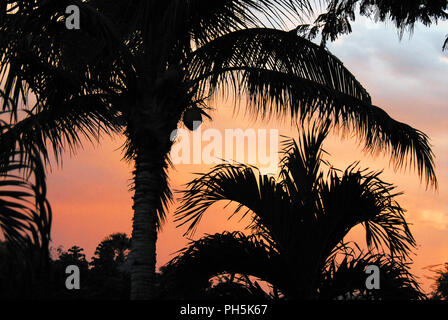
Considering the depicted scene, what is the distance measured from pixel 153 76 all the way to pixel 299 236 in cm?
304

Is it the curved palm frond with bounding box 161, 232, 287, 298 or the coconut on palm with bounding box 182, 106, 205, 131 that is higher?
the coconut on palm with bounding box 182, 106, 205, 131

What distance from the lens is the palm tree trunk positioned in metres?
7.30

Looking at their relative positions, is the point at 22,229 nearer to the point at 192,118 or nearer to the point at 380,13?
the point at 192,118

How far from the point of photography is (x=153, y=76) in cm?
780

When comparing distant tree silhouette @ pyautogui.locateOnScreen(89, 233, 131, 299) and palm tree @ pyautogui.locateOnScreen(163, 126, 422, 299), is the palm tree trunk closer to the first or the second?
palm tree @ pyautogui.locateOnScreen(163, 126, 422, 299)

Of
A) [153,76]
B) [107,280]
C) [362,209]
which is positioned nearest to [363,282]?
[362,209]

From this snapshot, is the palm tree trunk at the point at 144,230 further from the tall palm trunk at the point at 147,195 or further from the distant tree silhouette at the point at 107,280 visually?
the distant tree silhouette at the point at 107,280

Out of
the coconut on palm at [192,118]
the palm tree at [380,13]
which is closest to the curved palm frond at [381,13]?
the palm tree at [380,13]

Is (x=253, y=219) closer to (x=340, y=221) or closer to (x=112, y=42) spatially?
(x=340, y=221)

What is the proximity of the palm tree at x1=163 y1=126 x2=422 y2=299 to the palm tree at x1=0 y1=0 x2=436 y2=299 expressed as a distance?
2.46 ft

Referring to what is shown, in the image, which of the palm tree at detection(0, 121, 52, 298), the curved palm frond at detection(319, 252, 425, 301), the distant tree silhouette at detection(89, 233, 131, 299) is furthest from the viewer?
Answer: the distant tree silhouette at detection(89, 233, 131, 299)

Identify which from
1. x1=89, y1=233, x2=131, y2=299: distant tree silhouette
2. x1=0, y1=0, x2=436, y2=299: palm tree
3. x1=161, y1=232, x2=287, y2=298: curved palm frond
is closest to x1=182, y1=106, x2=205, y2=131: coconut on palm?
x1=0, y1=0, x2=436, y2=299: palm tree

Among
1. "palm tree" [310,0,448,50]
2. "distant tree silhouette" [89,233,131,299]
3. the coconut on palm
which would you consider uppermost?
"palm tree" [310,0,448,50]
